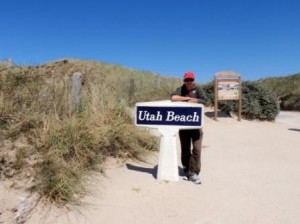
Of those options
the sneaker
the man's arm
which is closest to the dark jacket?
the man's arm

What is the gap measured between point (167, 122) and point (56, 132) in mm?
1732

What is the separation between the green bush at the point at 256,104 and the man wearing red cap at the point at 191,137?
10296 millimetres

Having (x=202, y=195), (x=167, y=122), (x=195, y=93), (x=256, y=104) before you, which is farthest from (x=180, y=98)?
(x=256, y=104)

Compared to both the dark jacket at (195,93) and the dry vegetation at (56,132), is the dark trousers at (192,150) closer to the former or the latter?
the dark jacket at (195,93)

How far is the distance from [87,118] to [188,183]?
2.11 metres

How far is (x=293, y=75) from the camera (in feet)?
117

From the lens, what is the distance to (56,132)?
6441mm

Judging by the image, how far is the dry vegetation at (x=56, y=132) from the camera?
565 centimetres

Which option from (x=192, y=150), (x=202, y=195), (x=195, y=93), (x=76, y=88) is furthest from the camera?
(x=76, y=88)

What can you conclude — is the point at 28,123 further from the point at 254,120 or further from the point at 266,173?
the point at 254,120

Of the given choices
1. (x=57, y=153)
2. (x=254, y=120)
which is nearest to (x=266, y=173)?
(x=57, y=153)

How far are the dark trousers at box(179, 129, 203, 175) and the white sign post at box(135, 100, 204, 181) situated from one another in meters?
0.26

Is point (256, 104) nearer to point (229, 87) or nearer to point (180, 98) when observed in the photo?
point (229, 87)

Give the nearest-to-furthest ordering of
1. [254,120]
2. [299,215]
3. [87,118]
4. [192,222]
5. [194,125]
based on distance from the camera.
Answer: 1. [192,222]
2. [299,215]
3. [194,125]
4. [87,118]
5. [254,120]
